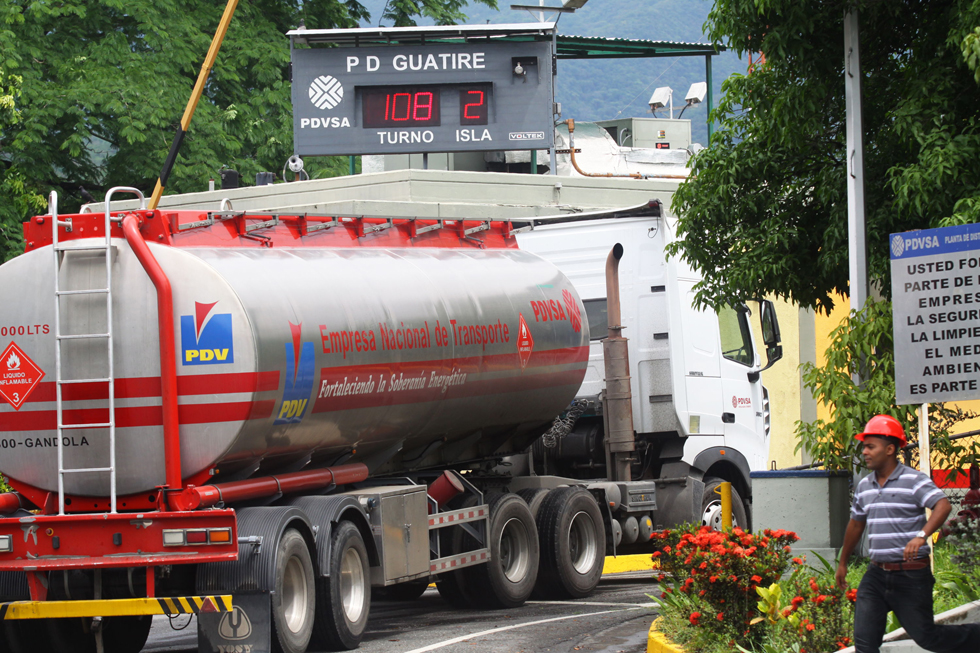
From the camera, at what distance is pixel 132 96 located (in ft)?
77.8

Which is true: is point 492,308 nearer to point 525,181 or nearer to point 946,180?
point 946,180

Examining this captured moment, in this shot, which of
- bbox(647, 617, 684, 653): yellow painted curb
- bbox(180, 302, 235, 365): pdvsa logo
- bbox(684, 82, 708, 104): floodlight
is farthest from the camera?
bbox(684, 82, 708, 104): floodlight

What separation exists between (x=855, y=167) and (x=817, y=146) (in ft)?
4.21

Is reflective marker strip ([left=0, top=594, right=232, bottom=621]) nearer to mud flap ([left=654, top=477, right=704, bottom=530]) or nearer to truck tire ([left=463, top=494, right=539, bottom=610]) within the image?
truck tire ([left=463, top=494, right=539, bottom=610])

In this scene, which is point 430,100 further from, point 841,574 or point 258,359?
point 841,574

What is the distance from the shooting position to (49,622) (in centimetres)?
1041

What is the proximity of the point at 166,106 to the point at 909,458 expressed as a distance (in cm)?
1681

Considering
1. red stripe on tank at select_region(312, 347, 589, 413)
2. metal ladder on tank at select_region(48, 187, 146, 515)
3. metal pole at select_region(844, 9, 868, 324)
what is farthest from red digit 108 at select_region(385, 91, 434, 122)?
metal ladder on tank at select_region(48, 187, 146, 515)

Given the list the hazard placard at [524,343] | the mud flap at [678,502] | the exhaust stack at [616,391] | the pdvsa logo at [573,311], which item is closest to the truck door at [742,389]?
the mud flap at [678,502]

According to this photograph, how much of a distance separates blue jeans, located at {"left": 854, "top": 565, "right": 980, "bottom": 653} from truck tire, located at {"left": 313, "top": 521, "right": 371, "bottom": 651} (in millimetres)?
4314

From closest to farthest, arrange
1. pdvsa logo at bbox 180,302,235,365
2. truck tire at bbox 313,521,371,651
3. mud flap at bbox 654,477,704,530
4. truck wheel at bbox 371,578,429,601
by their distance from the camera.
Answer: pdvsa logo at bbox 180,302,235,365, truck tire at bbox 313,521,371,651, truck wheel at bbox 371,578,429,601, mud flap at bbox 654,477,704,530

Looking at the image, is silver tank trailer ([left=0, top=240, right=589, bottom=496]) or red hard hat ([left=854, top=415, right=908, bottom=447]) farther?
silver tank trailer ([left=0, top=240, right=589, bottom=496])

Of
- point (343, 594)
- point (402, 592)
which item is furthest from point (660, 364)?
point (343, 594)

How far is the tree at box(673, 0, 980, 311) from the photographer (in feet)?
33.1
